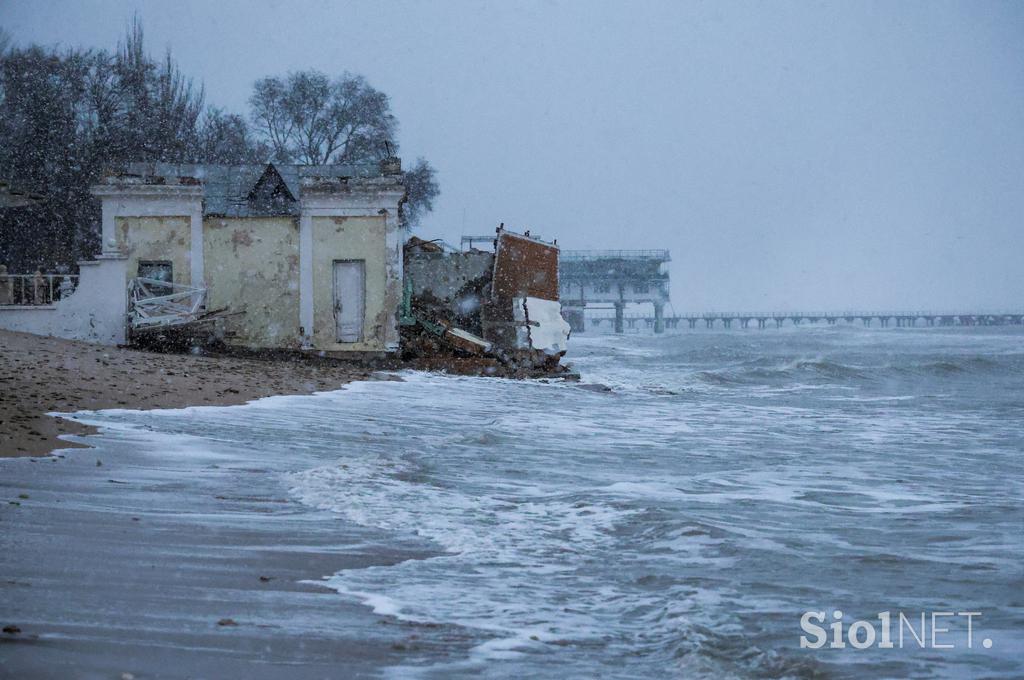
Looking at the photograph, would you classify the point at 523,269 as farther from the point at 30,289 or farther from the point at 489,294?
the point at 30,289

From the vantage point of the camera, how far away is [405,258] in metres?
27.0

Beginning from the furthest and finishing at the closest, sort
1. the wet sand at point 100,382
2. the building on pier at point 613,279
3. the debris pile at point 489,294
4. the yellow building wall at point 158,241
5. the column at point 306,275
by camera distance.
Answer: the building on pier at point 613,279
the debris pile at point 489,294
the column at point 306,275
the yellow building wall at point 158,241
the wet sand at point 100,382

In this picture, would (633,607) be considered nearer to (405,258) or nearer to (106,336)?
(106,336)

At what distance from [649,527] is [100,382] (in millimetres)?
8659

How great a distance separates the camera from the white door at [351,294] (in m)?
24.1

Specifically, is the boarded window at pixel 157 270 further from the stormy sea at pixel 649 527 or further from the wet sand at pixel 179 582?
the wet sand at pixel 179 582

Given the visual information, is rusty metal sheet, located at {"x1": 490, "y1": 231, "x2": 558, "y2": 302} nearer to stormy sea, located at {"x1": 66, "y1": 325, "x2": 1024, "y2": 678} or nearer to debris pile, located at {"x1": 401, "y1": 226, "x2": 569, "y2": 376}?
debris pile, located at {"x1": 401, "y1": 226, "x2": 569, "y2": 376}

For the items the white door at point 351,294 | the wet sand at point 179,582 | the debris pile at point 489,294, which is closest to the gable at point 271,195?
the white door at point 351,294

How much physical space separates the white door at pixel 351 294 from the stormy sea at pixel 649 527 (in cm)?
874

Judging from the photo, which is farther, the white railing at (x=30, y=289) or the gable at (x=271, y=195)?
the gable at (x=271, y=195)

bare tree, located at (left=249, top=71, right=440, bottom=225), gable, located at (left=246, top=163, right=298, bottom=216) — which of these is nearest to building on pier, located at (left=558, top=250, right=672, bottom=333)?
bare tree, located at (left=249, top=71, right=440, bottom=225)

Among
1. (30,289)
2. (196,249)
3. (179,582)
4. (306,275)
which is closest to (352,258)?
(306,275)

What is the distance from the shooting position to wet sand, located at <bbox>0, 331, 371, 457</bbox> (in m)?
8.73

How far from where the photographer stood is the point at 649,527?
6602mm
